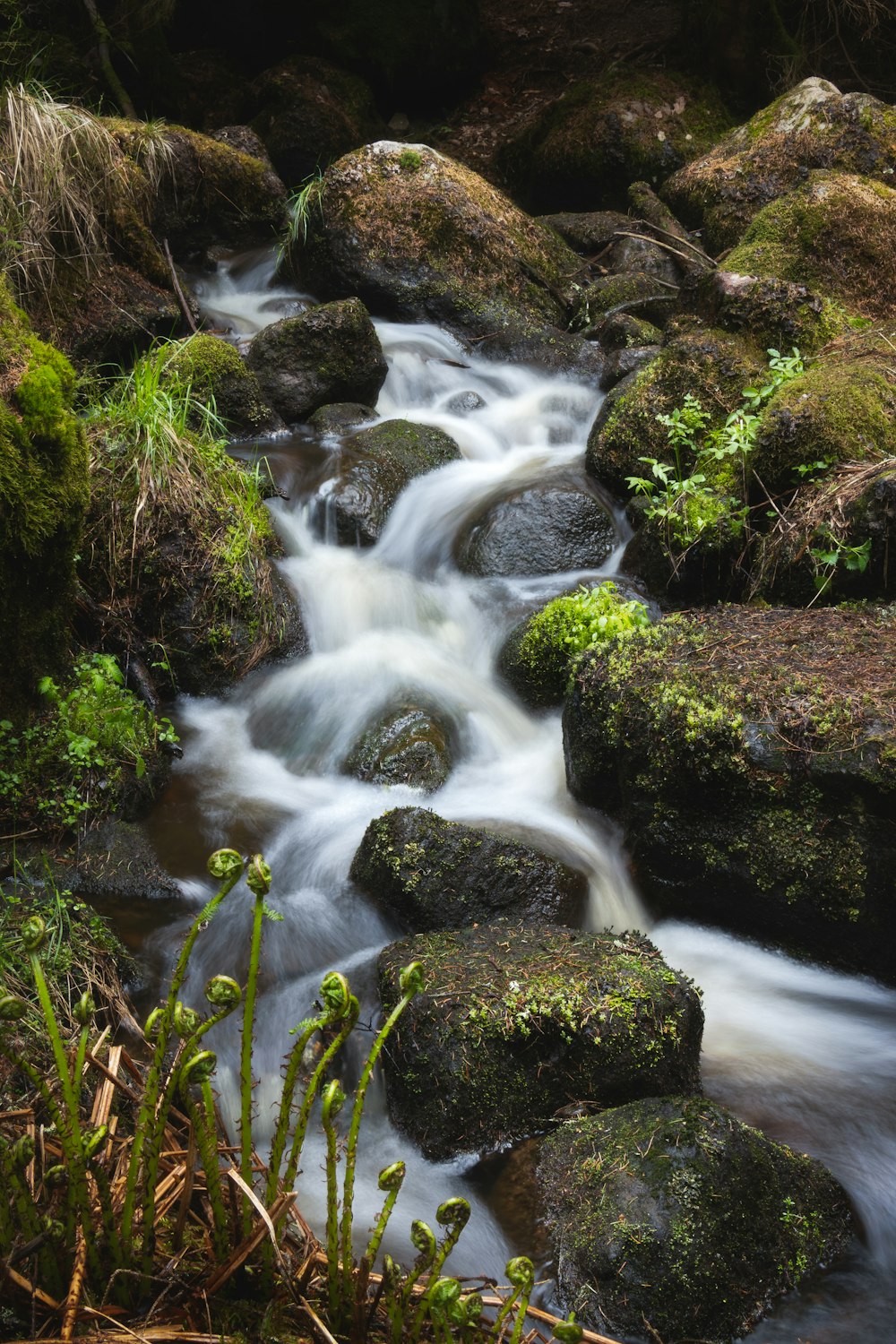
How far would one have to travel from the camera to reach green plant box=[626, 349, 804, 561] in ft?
17.5

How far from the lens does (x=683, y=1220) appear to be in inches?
104

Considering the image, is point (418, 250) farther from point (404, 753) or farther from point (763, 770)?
point (763, 770)

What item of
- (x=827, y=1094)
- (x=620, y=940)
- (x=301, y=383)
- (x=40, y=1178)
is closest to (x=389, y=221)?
(x=301, y=383)

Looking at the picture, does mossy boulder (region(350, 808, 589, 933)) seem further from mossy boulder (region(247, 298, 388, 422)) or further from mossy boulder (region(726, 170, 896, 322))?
mossy boulder (region(726, 170, 896, 322))

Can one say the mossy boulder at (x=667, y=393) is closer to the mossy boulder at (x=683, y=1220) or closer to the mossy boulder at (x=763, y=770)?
the mossy boulder at (x=763, y=770)

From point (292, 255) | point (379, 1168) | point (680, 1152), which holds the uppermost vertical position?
point (292, 255)

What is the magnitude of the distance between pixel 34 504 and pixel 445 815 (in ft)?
7.38

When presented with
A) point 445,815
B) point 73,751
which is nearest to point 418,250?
point 445,815

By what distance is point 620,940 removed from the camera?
367 centimetres

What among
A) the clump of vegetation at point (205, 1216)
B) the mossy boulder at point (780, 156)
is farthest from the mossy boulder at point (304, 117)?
the clump of vegetation at point (205, 1216)

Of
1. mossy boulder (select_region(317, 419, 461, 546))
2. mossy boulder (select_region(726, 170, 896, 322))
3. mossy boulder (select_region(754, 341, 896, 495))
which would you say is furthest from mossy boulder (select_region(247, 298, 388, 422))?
mossy boulder (select_region(754, 341, 896, 495))

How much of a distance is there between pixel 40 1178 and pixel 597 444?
576 centimetres

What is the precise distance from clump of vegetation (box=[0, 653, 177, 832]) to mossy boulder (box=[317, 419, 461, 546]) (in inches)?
90.6

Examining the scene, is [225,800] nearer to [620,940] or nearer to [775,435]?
[620,940]
